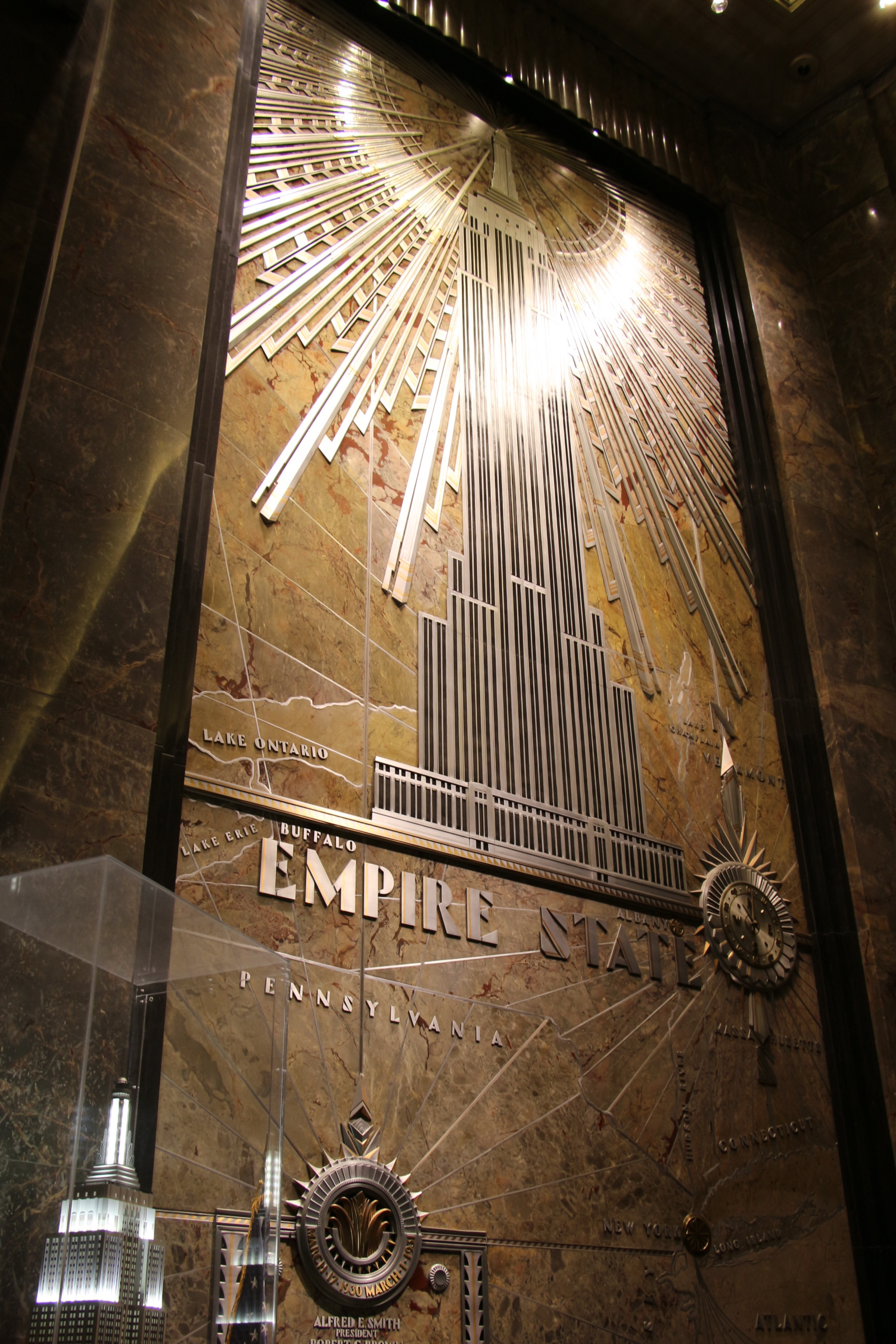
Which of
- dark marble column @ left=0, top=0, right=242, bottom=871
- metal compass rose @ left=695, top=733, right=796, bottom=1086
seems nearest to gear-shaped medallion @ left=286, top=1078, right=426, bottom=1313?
dark marble column @ left=0, top=0, right=242, bottom=871

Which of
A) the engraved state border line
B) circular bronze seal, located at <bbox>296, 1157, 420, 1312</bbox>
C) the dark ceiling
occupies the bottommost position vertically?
circular bronze seal, located at <bbox>296, 1157, 420, 1312</bbox>

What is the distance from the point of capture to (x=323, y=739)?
3654 millimetres

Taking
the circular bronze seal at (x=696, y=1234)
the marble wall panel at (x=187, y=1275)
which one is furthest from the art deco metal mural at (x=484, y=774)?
the marble wall panel at (x=187, y=1275)

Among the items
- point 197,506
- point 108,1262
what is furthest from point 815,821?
point 108,1262

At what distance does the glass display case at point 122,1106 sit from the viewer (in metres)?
1.55

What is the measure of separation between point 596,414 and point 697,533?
72 centimetres

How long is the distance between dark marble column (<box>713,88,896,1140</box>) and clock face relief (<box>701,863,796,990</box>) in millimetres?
348

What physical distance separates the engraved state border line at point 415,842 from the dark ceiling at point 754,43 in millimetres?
4678

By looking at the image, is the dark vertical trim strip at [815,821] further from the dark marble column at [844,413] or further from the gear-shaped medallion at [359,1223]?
the gear-shaped medallion at [359,1223]

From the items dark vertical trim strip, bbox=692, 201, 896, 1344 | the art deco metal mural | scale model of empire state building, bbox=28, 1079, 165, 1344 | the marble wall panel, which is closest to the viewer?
scale model of empire state building, bbox=28, 1079, 165, 1344

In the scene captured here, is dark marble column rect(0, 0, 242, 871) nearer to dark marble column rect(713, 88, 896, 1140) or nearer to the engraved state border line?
the engraved state border line

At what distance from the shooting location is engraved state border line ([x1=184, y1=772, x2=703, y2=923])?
335cm

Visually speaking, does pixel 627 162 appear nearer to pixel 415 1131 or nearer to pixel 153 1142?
pixel 415 1131

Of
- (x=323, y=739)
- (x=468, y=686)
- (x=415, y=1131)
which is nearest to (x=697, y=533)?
(x=468, y=686)
